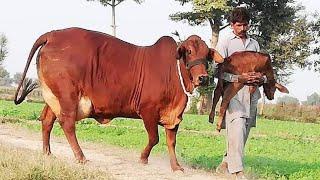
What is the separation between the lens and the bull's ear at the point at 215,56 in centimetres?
872

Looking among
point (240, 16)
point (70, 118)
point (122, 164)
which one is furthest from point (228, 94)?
point (70, 118)

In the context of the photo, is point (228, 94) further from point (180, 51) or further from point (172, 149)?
point (172, 149)

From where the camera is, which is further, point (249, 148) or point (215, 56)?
point (249, 148)

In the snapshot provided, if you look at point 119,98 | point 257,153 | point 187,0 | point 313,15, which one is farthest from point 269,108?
point 119,98

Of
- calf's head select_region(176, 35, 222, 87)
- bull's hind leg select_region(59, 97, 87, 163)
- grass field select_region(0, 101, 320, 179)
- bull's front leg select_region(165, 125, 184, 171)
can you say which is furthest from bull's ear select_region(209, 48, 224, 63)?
grass field select_region(0, 101, 320, 179)

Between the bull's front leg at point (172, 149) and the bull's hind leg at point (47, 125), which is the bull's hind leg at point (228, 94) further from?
the bull's hind leg at point (47, 125)

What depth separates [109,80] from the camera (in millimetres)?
9289

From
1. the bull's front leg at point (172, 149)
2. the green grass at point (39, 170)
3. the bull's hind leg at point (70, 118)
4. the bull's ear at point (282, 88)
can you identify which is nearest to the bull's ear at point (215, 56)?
the bull's ear at point (282, 88)

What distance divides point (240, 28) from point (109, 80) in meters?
2.10

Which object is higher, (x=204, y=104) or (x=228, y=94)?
(x=228, y=94)

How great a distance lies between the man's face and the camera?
29.0 ft

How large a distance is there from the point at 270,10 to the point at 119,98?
1193 inches

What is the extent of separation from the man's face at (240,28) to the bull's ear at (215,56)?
481 mm

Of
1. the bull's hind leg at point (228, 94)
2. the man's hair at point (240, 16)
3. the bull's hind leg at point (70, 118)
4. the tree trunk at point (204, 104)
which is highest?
the man's hair at point (240, 16)
